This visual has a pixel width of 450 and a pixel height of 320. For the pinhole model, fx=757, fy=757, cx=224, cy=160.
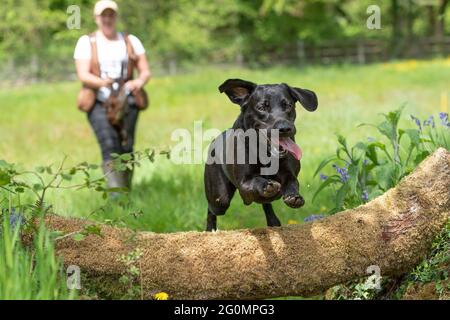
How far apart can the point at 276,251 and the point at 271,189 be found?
635 millimetres

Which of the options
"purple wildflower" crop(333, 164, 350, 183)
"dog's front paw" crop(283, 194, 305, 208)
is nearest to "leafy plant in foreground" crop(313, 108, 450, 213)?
"purple wildflower" crop(333, 164, 350, 183)

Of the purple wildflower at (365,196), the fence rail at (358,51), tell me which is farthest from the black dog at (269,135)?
the fence rail at (358,51)

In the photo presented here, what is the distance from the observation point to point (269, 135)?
359 centimetres

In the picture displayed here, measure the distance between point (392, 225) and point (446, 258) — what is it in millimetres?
366

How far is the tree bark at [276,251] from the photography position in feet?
13.3

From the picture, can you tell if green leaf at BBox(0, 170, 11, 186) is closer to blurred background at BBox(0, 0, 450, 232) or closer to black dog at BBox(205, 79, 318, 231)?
blurred background at BBox(0, 0, 450, 232)

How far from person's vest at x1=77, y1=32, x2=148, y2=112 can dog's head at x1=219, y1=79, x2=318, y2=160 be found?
13.2 ft

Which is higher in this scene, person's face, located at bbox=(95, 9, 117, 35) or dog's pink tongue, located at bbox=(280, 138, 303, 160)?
person's face, located at bbox=(95, 9, 117, 35)

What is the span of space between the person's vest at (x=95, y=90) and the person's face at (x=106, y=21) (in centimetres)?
12

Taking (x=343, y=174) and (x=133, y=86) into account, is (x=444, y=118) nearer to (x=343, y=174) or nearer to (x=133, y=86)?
(x=343, y=174)

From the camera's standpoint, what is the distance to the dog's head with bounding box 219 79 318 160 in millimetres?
3570

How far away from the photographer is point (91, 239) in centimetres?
423

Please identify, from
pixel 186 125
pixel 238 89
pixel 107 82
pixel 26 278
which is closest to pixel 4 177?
pixel 26 278

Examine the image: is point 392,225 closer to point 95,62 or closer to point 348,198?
point 348,198
